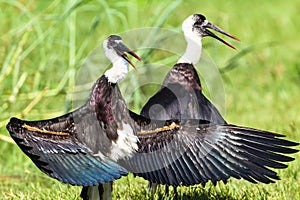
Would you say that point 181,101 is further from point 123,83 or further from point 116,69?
point 123,83

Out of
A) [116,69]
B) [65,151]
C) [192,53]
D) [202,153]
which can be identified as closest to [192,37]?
[192,53]

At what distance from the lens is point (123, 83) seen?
5.76 meters

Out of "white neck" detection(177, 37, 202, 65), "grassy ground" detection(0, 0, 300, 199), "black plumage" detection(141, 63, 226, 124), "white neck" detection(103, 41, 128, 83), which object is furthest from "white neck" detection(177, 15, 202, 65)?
"white neck" detection(103, 41, 128, 83)

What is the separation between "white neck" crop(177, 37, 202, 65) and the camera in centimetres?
459

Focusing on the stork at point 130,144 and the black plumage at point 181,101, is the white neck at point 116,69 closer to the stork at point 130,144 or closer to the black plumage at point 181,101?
the stork at point 130,144

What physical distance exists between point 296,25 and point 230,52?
131cm

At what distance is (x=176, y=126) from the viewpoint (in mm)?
3523

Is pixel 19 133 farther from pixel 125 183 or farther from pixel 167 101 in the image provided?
pixel 125 183

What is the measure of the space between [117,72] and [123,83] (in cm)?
220

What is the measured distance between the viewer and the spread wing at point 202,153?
3396 millimetres

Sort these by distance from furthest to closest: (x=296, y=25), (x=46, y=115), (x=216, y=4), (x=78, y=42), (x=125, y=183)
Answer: (x=216, y=4), (x=296, y=25), (x=78, y=42), (x=46, y=115), (x=125, y=183)

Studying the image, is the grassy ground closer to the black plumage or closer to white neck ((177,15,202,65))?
the black plumage

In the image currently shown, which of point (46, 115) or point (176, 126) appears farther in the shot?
point (46, 115)

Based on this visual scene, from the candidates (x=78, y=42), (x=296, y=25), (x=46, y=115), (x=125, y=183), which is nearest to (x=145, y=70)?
(x=46, y=115)
